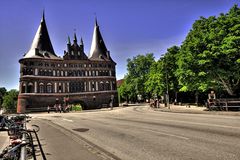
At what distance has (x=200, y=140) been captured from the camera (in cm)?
838

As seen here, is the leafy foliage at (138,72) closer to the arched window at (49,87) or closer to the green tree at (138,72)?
the green tree at (138,72)

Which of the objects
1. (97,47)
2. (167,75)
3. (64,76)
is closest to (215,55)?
(167,75)

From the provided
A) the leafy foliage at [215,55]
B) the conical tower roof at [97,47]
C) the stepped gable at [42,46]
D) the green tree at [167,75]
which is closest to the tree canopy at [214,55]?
the leafy foliage at [215,55]

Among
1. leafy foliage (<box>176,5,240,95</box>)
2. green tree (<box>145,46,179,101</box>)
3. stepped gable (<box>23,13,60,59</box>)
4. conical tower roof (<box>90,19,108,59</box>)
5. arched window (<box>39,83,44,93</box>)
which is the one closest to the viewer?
leafy foliage (<box>176,5,240,95</box>)

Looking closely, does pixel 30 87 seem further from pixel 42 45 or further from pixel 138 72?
pixel 138 72

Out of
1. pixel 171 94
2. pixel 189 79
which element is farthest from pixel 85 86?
pixel 189 79

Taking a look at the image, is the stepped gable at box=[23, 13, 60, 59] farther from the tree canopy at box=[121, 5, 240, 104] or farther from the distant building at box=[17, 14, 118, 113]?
the tree canopy at box=[121, 5, 240, 104]

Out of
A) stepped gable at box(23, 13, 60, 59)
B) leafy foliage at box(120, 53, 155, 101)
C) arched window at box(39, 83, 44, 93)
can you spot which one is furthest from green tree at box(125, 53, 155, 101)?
arched window at box(39, 83, 44, 93)

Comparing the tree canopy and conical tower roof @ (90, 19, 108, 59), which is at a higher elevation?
conical tower roof @ (90, 19, 108, 59)

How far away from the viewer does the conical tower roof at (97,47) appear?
72.2 metres

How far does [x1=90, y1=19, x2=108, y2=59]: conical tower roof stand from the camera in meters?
72.2

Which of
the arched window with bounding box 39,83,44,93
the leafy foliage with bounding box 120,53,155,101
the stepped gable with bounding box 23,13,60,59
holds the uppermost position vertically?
the stepped gable with bounding box 23,13,60,59

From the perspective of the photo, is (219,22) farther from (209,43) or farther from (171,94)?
(171,94)

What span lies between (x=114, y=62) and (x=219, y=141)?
217 feet
